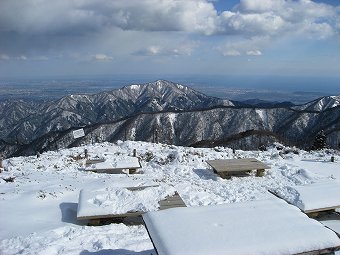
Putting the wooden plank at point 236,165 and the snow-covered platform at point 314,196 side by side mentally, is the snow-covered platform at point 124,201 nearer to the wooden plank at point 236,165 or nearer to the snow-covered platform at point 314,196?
the snow-covered platform at point 314,196

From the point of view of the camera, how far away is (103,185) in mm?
14266

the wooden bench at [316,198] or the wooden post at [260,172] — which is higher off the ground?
the wooden bench at [316,198]

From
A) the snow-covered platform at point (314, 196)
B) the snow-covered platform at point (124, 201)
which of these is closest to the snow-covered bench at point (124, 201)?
the snow-covered platform at point (124, 201)

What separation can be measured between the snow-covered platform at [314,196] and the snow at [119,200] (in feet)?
14.1

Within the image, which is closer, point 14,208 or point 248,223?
point 248,223

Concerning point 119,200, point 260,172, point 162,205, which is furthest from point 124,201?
point 260,172

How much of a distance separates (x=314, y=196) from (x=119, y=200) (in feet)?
22.6

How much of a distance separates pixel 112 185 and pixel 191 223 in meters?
7.53

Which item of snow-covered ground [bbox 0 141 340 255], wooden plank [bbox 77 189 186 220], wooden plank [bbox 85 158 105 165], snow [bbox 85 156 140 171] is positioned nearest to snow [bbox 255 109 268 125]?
snow-covered ground [bbox 0 141 340 255]

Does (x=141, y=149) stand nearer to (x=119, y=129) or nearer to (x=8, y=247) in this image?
(x=8, y=247)

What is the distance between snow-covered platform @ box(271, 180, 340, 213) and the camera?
11.8m

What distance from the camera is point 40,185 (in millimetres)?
15289

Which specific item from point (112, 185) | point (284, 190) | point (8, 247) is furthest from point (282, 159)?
point (8, 247)

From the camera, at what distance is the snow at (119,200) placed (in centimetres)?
1115
